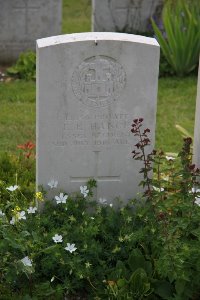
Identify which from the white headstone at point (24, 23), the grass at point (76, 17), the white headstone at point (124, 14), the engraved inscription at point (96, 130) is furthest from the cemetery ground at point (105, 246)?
the grass at point (76, 17)

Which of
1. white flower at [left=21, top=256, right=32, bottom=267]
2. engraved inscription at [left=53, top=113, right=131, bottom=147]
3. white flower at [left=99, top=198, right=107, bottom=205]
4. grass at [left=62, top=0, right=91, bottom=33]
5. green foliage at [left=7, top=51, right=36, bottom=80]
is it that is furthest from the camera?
grass at [left=62, top=0, right=91, bottom=33]

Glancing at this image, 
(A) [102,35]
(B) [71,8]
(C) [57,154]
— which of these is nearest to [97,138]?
(C) [57,154]

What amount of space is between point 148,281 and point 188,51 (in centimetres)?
468

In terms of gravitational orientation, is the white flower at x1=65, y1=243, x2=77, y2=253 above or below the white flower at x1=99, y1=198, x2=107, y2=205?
below

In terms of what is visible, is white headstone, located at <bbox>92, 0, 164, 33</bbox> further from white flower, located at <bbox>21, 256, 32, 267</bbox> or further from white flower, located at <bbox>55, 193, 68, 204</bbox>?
white flower, located at <bbox>21, 256, 32, 267</bbox>

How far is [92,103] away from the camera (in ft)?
15.5

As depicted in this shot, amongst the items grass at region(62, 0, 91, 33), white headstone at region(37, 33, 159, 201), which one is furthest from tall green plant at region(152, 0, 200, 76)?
white headstone at region(37, 33, 159, 201)

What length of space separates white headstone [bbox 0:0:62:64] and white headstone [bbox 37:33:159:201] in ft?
15.5

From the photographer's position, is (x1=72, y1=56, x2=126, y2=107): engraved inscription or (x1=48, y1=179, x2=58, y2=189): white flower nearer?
(x1=72, y1=56, x2=126, y2=107): engraved inscription

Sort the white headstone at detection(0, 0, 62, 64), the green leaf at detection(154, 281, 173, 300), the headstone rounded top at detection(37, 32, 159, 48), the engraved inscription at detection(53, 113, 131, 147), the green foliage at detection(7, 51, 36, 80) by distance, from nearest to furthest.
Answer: the green leaf at detection(154, 281, 173, 300) < the headstone rounded top at detection(37, 32, 159, 48) < the engraved inscription at detection(53, 113, 131, 147) < the green foliage at detection(7, 51, 36, 80) < the white headstone at detection(0, 0, 62, 64)

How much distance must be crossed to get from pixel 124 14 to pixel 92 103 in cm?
Result: 507

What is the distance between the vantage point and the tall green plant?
27.5 feet

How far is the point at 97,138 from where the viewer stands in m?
4.82

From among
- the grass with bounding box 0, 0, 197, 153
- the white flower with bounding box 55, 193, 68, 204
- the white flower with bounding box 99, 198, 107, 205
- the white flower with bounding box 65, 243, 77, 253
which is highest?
the grass with bounding box 0, 0, 197, 153
